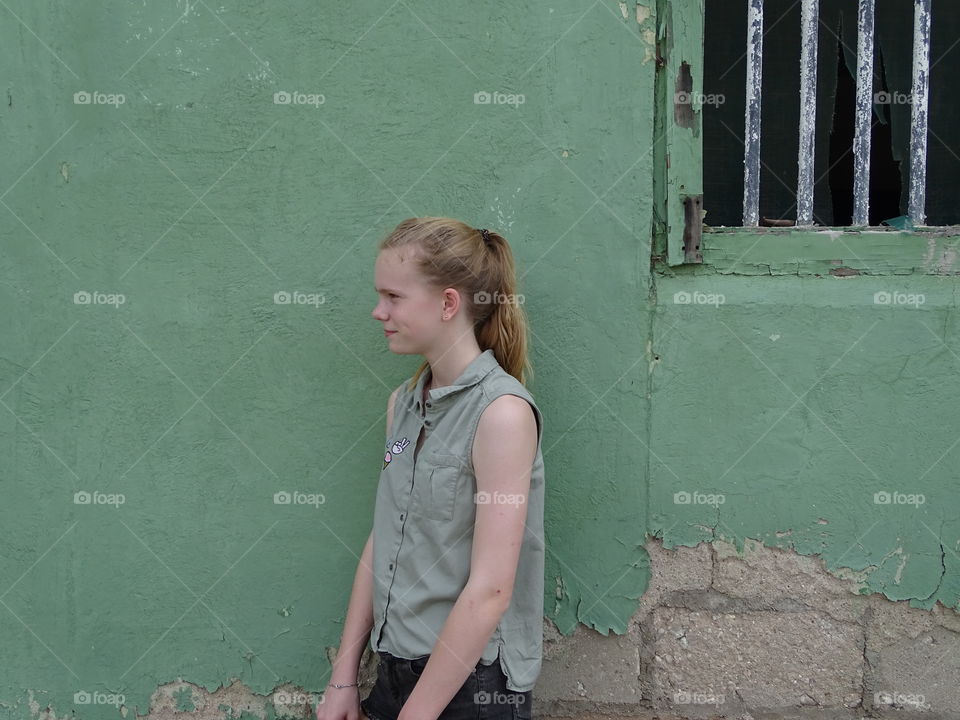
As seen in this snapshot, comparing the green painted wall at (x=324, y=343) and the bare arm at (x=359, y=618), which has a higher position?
the green painted wall at (x=324, y=343)

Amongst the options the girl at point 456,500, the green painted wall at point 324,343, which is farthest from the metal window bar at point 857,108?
the girl at point 456,500

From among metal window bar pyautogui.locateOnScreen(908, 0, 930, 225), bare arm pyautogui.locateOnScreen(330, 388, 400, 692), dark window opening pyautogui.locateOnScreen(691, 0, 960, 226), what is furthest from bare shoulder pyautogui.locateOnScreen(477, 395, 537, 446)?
dark window opening pyautogui.locateOnScreen(691, 0, 960, 226)

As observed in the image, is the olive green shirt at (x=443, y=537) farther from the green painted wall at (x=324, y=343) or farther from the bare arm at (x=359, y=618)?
the green painted wall at (x=324, y=343)

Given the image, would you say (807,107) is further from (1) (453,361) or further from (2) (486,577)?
(2) (486,577)

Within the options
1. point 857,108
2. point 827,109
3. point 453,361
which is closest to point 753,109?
point 857,108

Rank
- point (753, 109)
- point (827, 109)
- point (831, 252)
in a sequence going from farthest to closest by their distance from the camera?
point (827, 109), point (753, 109), point (831, 252)

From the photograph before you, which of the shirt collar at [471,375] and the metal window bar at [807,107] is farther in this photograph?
the metal window bar at [807,107]

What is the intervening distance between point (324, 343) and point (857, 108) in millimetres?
1635

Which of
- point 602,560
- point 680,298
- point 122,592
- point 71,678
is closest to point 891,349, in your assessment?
point 680,298

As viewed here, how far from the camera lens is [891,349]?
229 cm

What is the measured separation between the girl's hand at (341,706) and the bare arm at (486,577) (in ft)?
1.15

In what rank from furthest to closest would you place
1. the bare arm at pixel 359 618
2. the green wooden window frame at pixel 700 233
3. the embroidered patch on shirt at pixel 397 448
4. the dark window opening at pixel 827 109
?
the dark window opening at pixel 827 109, the green wooden window frame at pixel 700 233, the bare arm at pixel 359 618, the embroidered patch on shirt at pixel 397 448

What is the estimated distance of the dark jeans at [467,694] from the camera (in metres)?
1.79

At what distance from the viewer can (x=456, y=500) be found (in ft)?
5.99
